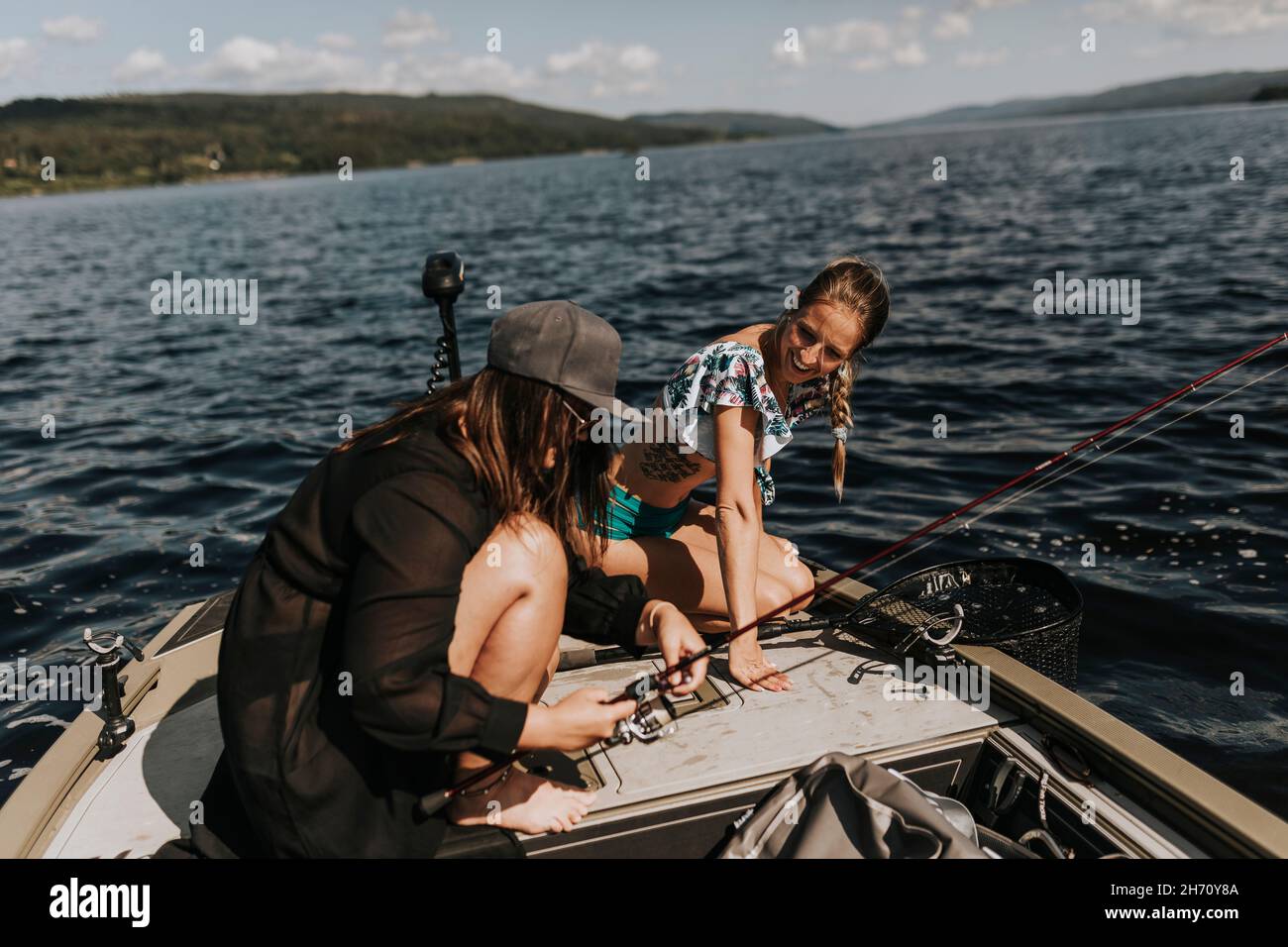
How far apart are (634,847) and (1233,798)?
1.78m

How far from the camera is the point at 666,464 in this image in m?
4.13

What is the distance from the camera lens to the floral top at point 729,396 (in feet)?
12.3

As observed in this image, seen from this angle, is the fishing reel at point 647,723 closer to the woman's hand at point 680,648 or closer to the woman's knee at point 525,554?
the woman's hand at point 680,648

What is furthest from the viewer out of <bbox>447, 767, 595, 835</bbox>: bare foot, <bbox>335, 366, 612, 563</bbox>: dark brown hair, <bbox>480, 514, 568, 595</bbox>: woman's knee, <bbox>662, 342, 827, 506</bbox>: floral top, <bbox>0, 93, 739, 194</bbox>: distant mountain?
<bbox>0, 93, 739, 194</bbox>: distant mountain

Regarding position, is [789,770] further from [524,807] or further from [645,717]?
[524,807]

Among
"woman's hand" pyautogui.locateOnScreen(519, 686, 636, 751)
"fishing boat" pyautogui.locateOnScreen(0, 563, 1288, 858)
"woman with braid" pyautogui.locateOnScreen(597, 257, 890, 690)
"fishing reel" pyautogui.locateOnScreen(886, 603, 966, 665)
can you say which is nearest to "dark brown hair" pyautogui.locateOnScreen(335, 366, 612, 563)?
"woman's hand" pyautogui.locateOnScreen(519, 686, 636, 751)

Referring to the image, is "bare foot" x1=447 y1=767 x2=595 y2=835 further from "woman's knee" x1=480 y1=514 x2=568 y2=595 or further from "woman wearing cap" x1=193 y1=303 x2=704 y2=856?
"woman's knee" x1=480 y1=514 x2=568 y2=595

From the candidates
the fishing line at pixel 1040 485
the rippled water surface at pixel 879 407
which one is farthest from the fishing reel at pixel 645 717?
the fishing line at pixel 1040 485

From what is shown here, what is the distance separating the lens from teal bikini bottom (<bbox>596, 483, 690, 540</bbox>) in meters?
4.05

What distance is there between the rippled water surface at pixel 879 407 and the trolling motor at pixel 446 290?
3.36 meters

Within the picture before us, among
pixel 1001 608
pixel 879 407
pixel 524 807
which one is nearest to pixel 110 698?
pixel 524 807

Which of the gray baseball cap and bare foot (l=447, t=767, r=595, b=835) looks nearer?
the gray baseball cap

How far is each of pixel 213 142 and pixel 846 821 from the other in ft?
536
